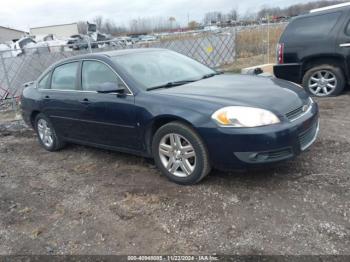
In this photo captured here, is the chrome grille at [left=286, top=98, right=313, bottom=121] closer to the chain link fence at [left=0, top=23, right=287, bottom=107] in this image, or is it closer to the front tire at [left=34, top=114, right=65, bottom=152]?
the front tire at [left=34, top=114, right=65, bottom=152]

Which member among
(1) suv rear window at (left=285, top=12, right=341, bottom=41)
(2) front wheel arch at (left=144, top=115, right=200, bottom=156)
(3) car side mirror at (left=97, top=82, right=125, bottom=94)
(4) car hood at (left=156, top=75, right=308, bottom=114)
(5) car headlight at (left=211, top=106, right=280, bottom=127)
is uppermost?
(1) suv rear window at (left=285, top=12, right=341, bottom=41)

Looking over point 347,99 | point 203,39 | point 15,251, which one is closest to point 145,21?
point 203,39

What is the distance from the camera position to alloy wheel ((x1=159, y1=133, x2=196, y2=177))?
3.75 m

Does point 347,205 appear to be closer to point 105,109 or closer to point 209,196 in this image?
point 209,196

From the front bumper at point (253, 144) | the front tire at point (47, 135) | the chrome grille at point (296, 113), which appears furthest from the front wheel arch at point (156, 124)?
the front tire at point (47, 135)

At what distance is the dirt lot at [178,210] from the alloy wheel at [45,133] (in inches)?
34.8

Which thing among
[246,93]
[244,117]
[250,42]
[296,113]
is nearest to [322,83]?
[296,113]

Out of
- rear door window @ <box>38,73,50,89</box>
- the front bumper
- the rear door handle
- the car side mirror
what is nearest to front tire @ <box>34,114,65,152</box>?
rear door window @ <box>38,73,50,89</box>

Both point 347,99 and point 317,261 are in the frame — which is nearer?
point 317,261

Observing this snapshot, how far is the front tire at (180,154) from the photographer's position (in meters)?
3.63

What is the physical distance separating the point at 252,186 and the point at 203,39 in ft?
42.7

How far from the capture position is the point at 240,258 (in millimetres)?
2676

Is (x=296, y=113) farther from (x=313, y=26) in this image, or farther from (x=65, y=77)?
(x=313, y=26)

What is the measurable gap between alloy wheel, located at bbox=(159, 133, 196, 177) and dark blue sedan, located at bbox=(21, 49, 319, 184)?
1 centimetres
